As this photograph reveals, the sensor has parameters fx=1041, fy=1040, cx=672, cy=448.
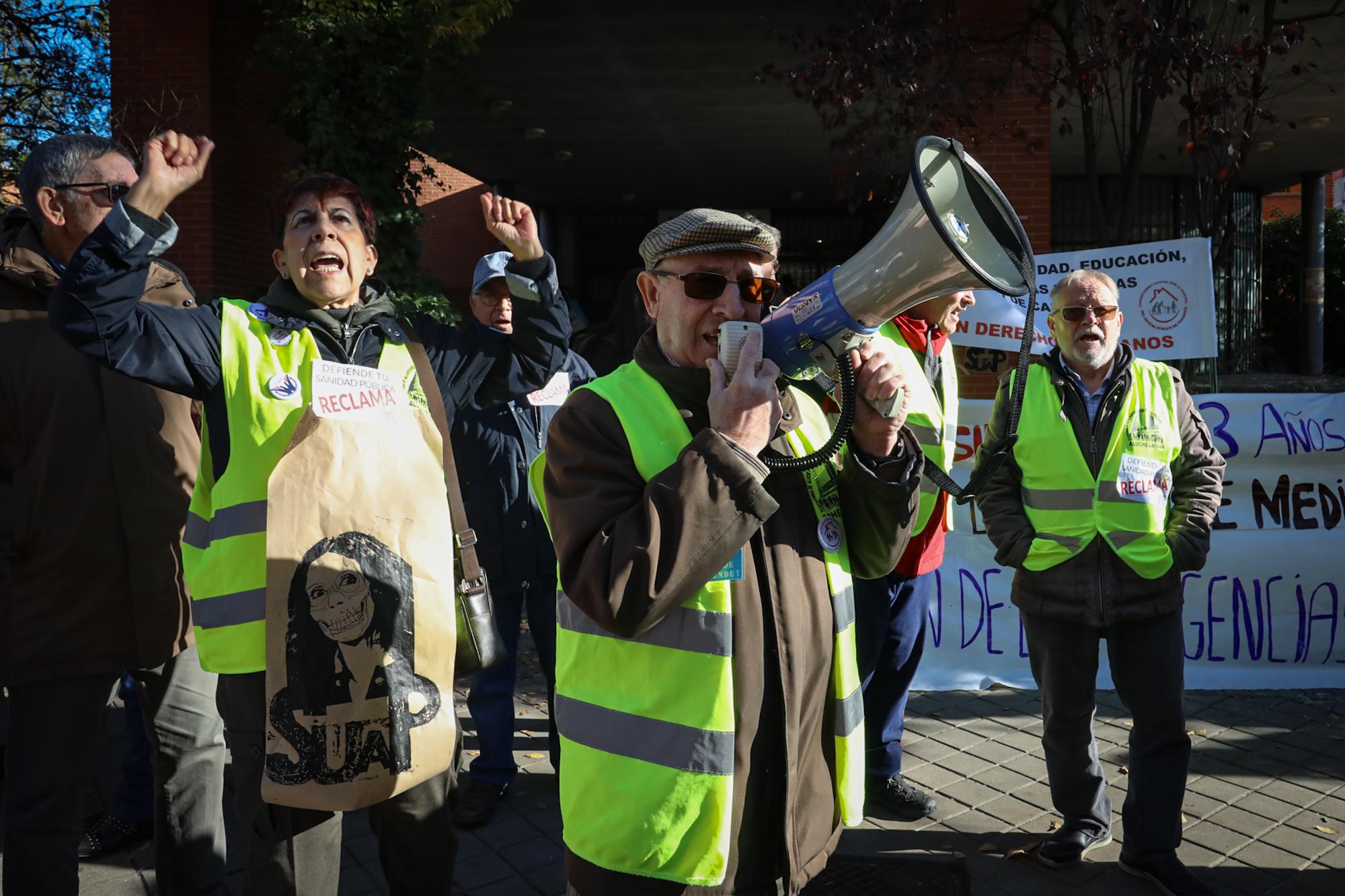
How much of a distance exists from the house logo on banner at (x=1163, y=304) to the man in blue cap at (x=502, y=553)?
13.2ft

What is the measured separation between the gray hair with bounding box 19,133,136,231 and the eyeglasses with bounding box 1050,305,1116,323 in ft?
9.79

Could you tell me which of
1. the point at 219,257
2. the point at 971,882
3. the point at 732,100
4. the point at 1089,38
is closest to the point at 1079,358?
the point at 971,882

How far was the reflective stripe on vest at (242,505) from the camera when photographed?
2367 mm

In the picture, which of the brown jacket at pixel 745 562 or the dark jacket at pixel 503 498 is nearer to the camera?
the brown jacket at pixel 745 562

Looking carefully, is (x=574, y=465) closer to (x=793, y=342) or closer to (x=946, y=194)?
(x=793, y=342)

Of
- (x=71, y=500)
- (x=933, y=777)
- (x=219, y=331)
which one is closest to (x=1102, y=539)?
(x=933, y=777)

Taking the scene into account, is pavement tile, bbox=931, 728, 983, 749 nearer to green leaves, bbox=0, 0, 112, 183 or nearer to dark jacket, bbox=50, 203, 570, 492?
dark jacket, bbox=50, 203, 570, 492

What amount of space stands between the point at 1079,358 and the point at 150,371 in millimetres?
2815

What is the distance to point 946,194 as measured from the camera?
73.3 inches

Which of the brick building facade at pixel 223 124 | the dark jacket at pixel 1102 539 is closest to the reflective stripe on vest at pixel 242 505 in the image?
the dark jacket at pixel 1102 539

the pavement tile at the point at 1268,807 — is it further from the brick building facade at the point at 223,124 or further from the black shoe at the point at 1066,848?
the brick building facade at the point at 223,124

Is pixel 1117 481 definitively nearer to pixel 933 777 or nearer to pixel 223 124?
pixel 933 777

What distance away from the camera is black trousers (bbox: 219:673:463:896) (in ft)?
7.68

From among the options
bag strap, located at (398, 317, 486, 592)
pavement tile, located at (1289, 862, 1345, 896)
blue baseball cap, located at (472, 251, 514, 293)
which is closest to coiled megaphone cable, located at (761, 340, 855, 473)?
bag strap, located at (398, 317, 486, 592)
